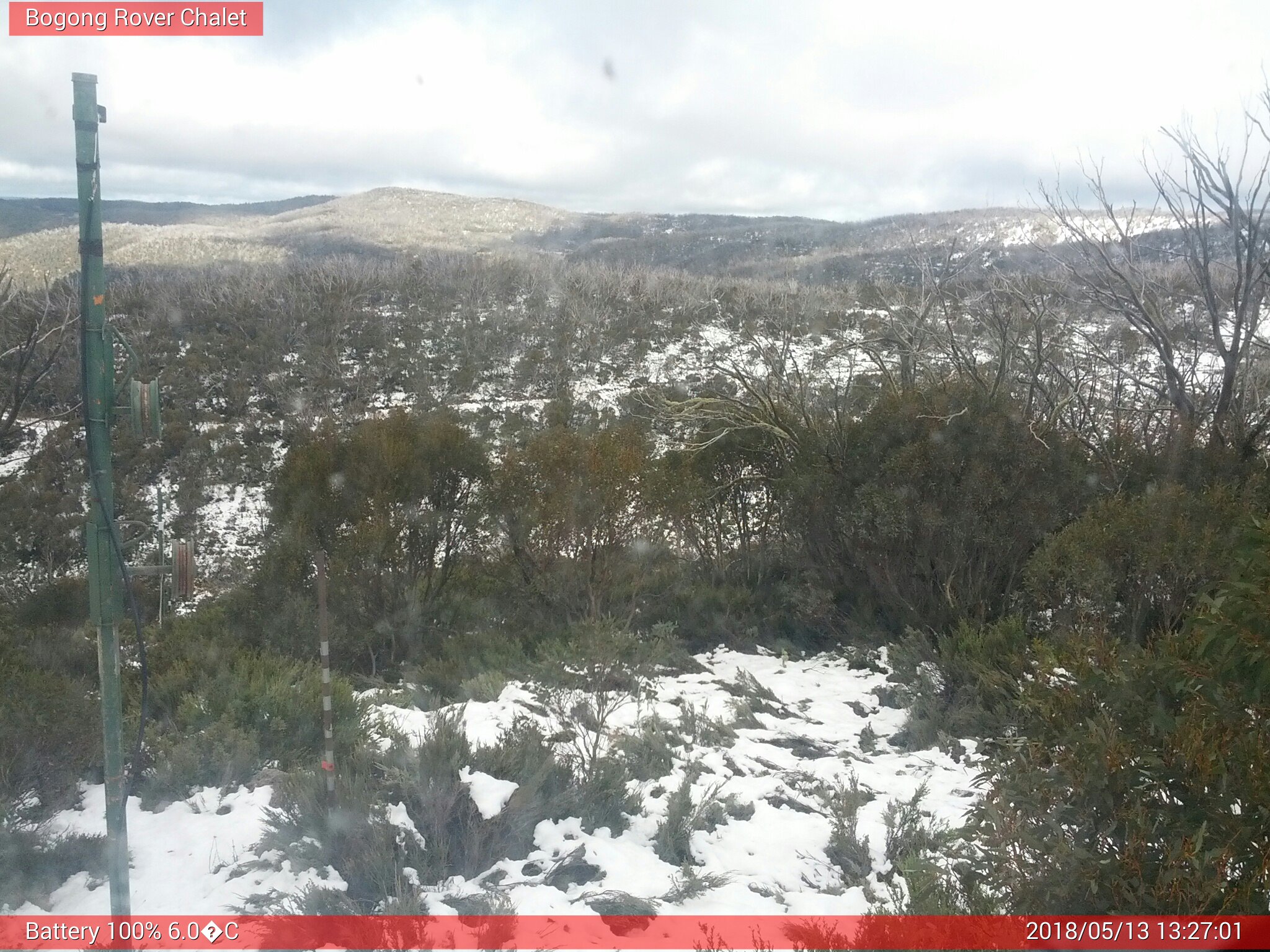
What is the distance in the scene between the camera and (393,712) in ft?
19.3

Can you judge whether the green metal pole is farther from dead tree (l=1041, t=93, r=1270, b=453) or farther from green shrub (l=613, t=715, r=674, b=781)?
dead tree (l=1041, t=93, r=1270, b=453)

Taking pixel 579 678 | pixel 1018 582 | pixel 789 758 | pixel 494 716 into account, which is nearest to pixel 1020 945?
pixel 789 758

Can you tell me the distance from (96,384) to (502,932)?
2.57 m

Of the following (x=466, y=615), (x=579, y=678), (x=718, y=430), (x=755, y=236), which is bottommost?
(x=466, y=615)

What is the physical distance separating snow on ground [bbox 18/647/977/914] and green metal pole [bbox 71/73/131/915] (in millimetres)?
1087

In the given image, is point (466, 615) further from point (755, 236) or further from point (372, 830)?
point (755, 236)

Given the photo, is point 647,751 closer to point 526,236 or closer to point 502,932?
point 502,932

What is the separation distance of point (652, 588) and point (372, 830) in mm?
5486

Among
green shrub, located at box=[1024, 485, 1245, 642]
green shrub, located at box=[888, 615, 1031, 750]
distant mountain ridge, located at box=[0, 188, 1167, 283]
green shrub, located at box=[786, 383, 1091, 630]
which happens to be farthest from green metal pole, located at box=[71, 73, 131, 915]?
distant mountain ridge, located at box=[0, 188, 1167, 283]

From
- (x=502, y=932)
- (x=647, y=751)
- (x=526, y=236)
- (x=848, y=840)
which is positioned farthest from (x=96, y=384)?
(x=526, y=236)

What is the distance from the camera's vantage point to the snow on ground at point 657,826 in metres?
3.80

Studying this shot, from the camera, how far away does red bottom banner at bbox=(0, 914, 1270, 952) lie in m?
3.09

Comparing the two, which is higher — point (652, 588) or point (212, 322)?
point (212, 322)

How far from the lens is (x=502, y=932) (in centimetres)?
345
